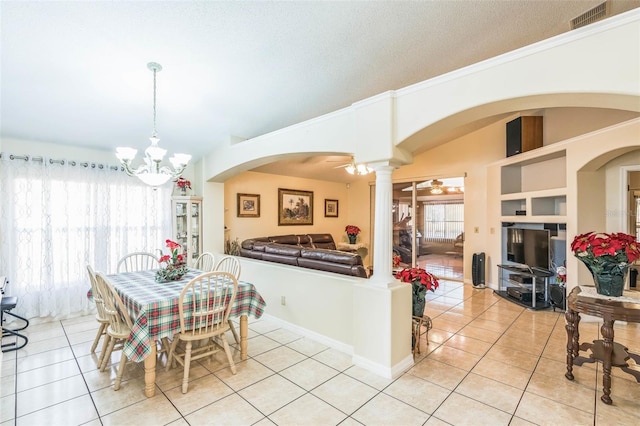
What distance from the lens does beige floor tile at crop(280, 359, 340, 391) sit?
8.51 ft

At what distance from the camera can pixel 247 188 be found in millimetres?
6137

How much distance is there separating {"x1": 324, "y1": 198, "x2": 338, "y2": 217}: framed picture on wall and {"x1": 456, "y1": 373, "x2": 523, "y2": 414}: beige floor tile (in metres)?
5.59

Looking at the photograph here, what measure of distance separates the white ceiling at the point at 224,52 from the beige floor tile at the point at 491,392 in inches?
122

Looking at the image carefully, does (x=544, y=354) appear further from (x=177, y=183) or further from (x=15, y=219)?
(x=15, y=219)

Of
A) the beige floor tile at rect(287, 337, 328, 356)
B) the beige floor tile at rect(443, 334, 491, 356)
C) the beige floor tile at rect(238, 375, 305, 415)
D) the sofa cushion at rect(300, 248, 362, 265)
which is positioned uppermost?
the sofa cushion at rect(300, 248, 362, 265)

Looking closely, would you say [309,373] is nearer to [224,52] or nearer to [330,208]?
[224,52]

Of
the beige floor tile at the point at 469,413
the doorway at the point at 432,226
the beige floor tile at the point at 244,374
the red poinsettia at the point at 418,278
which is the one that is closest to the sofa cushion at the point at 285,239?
the doorway at the point at 432,226

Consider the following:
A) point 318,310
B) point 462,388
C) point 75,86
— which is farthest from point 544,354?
point 75,86

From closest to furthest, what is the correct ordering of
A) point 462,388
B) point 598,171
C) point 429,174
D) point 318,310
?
point 462,388, point 318,310, point 598,171, point 429,174

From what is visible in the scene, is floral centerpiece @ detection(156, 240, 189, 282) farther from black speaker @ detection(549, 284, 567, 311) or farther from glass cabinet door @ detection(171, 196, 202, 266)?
black speaker @ detection(549, 284, 567, 311)

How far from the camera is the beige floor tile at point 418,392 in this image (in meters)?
2.28

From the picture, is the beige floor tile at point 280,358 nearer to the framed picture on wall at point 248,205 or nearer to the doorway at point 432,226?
the framed picture on wall at point 248,205

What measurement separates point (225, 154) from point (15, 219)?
2729mm

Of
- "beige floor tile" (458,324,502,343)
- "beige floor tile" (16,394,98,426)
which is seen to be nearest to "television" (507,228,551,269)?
"beige floor tile" (458,324,502,343)
